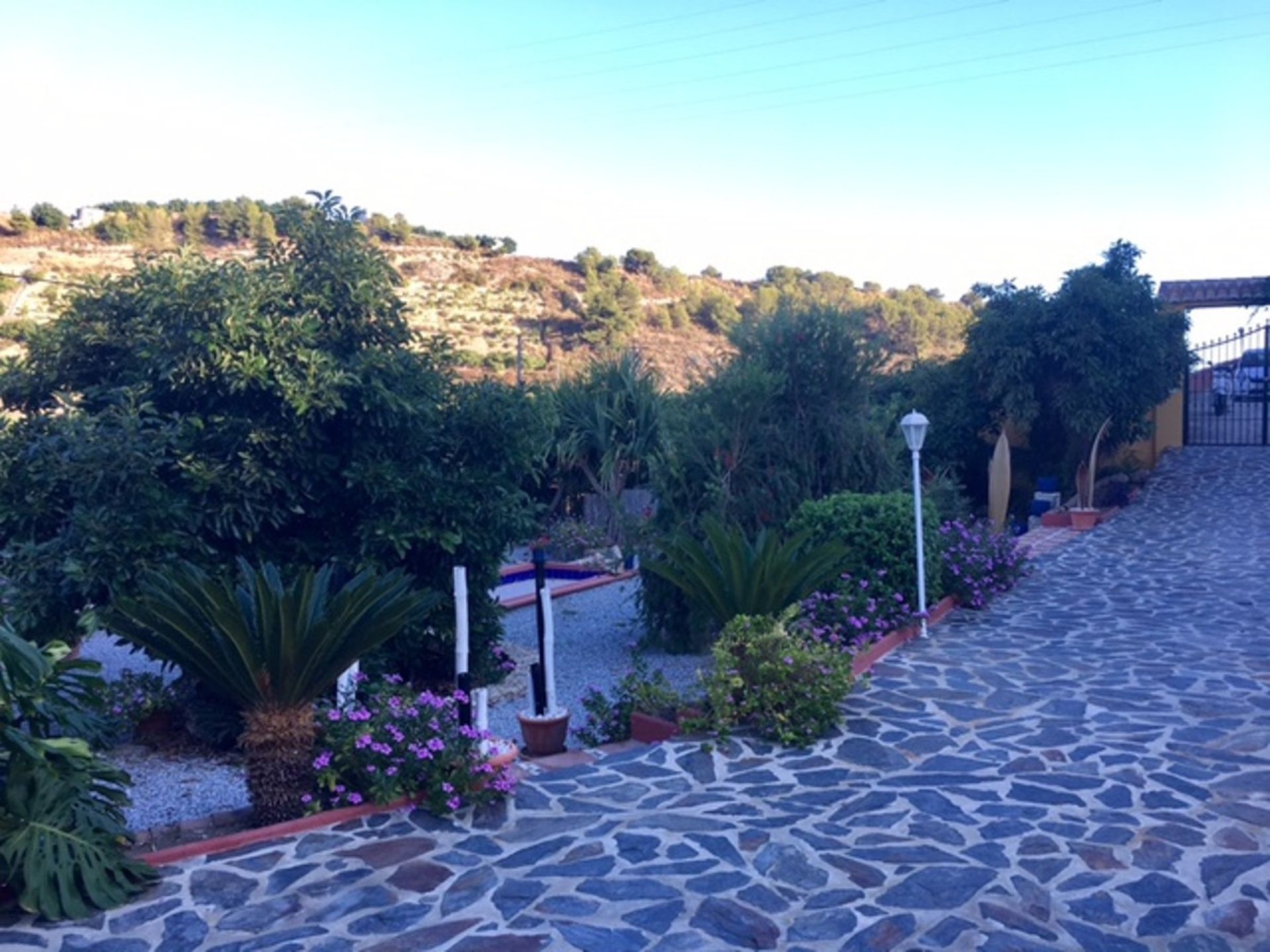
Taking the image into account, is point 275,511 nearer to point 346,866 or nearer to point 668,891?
point 346,866

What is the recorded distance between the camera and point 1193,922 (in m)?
4.20

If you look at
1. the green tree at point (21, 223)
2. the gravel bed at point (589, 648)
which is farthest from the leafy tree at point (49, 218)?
the gravel bed at point (589, 648)

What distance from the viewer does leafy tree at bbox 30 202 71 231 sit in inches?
1502

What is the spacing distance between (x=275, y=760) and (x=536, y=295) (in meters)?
39.3

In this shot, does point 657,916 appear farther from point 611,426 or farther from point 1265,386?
point 1265,386

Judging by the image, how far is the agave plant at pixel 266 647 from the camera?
515 centimetres

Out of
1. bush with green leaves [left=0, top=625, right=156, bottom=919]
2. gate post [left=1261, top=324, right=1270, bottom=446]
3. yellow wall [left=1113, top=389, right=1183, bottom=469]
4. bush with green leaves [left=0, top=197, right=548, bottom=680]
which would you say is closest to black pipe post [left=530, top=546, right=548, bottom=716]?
bush with green leaves [left=0, top=197, right=548, bottom=680]

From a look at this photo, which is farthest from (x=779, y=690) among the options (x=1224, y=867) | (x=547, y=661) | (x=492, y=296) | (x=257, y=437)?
(x=492, y=296)

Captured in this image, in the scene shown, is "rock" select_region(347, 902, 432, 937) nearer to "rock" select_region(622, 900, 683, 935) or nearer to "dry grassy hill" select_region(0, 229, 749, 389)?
"rock" select_region(622, 900, 683, 935)

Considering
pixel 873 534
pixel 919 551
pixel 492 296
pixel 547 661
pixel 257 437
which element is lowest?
pixel 547 661

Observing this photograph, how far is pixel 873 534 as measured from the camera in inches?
391

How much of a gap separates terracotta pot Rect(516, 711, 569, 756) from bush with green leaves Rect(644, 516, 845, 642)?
166cm

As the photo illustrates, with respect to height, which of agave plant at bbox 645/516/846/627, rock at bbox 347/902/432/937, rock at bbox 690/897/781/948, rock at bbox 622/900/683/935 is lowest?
rock at bbox 690/897/781/948

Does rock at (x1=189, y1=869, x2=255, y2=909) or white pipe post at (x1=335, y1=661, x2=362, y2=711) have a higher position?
white pipe post at (x1=335, y1=661, x2=362, y2=711)
